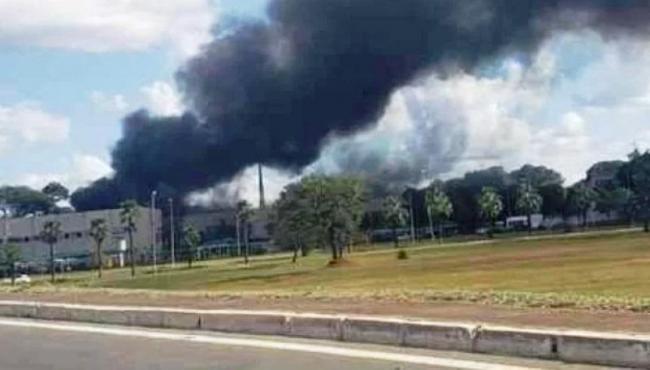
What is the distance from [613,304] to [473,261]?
246 feet

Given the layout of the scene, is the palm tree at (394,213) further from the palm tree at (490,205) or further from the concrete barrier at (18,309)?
the concrete barrier at (18,309)

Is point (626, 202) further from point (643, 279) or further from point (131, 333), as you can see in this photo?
point (131, 333)

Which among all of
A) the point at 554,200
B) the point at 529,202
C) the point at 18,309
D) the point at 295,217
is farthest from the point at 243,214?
the point at 18,309

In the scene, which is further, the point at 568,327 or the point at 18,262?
the point at 18,262

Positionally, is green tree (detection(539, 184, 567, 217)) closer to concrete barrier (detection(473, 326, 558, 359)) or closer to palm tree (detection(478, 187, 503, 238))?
palm tree (detection(478, 187, 503, 238))

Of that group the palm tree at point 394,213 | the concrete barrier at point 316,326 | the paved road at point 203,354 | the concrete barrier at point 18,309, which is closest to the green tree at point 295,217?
the palm tree at point 394,213

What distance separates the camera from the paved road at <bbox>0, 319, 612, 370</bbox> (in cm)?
1085

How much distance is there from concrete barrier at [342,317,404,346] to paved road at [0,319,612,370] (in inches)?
9.6

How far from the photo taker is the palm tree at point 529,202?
623ft

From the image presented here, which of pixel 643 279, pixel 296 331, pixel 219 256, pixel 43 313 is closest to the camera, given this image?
pixel 296 331

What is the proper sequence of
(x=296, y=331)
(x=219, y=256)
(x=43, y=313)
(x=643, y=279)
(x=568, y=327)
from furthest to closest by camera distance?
1. (x=219, y=256)
2. (x=643, y=279)
3. (x=43, y=313)
4. (x=296, y=331)
5. (x=568, y=327)

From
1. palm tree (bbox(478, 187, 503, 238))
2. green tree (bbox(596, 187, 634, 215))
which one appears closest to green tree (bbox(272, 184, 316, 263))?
palm tree (bbox(478, 187, 503, 238))

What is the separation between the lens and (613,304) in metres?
14.1

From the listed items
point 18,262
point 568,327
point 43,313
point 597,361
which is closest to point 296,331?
point 568,327
